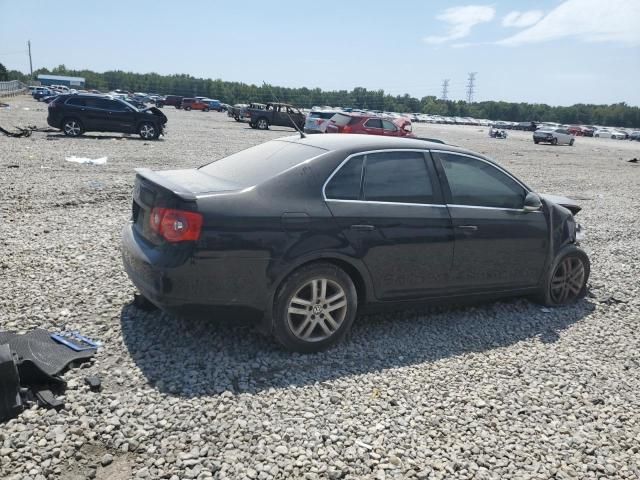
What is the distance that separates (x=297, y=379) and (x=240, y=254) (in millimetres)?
978

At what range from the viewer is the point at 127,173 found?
12.4 meters

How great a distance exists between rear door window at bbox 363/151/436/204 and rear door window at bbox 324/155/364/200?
72 millimetres

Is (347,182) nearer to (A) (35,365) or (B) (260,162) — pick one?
(B) (260,162)

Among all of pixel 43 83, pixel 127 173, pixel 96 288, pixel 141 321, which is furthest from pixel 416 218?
pixel 43 83

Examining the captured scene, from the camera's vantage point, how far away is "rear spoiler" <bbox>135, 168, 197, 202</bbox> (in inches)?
149

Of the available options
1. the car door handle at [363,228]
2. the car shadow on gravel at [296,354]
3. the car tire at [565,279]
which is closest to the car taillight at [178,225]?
the car shadow on gravel at [296,354]

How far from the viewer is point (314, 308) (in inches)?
164

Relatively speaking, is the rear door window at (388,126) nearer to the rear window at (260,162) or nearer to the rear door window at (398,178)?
the rear window at (260,162)

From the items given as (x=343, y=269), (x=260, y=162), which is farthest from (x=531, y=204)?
(x=260, y=162)

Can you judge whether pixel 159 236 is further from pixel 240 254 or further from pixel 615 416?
pixel 615 416

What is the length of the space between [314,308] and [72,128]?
18755mm

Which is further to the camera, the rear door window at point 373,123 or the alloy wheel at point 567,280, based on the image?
the rear door window at point 373,123

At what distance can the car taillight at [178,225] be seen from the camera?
3729 mm

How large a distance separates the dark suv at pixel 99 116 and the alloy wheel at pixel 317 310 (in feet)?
61.2
